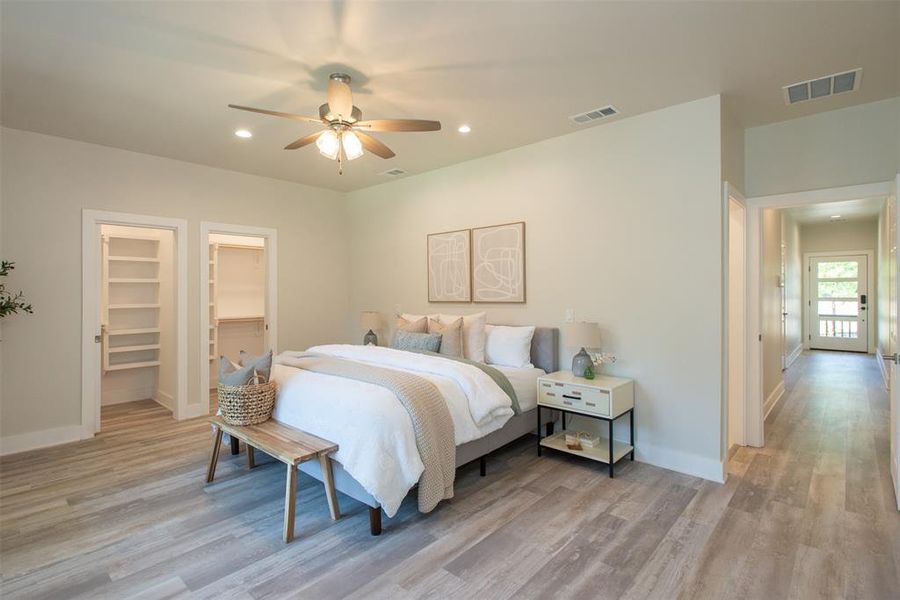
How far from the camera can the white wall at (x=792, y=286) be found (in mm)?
6973

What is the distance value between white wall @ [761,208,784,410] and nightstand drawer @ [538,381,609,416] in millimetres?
2338

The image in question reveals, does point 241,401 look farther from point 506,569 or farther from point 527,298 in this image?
point 527,298

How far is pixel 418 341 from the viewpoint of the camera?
13.9ft

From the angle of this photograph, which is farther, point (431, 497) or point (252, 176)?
point (252, 176)

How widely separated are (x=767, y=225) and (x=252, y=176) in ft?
20.0

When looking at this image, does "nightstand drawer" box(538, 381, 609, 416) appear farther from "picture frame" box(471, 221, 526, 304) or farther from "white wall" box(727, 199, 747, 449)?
"white wall" box(727, 199, 747, 449)

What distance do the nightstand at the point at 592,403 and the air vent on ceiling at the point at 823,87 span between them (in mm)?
2414

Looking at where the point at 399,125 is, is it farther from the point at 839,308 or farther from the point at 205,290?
the point at 839,308

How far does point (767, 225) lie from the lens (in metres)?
4.91

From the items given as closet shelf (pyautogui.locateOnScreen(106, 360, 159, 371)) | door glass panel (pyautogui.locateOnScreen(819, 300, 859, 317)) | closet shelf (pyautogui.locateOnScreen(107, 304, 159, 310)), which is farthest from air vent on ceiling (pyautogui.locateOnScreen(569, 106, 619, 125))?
door glass panel (pyautogui.locateOnScreen(819, 300, 859, 317))

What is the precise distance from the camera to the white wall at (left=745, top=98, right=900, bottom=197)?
10.6 feet

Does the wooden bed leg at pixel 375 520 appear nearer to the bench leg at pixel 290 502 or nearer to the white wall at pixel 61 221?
the bench leg at pixel 290 502

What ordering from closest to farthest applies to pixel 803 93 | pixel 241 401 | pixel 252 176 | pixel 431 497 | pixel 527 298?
pixel 431 497, pixel 241 401, pixel 803 93, pixel 527 298, pixel 252 176

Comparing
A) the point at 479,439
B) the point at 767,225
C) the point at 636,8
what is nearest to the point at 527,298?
the point at 479,439
